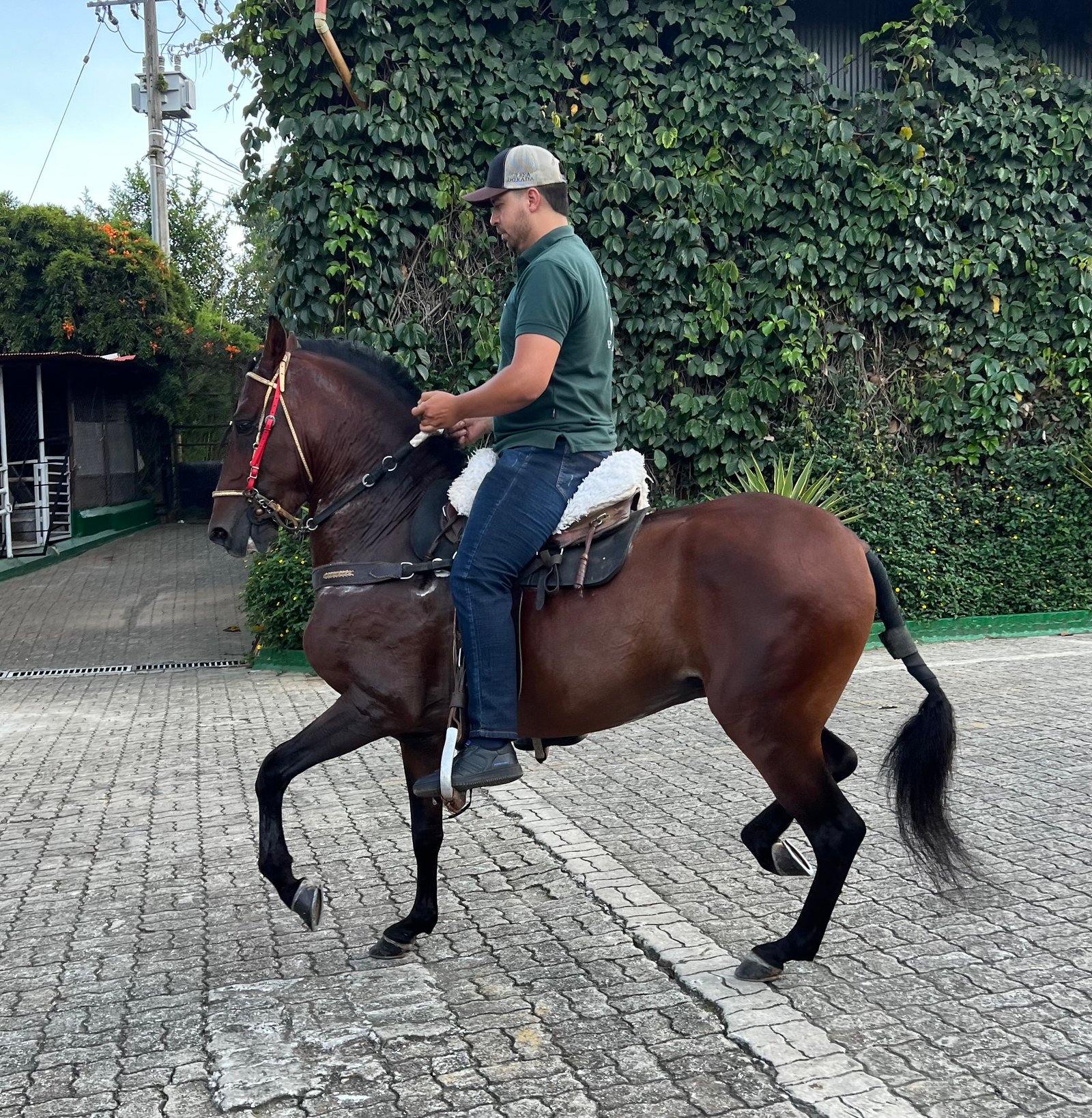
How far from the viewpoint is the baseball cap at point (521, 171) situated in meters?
4.07

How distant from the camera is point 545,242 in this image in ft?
13.4

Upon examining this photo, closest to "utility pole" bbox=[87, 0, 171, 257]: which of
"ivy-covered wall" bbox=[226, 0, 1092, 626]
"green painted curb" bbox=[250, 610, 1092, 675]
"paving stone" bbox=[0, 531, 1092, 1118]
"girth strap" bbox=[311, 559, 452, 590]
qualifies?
"ivy-covered wall" bbox=[226, 0, 1092, 626]

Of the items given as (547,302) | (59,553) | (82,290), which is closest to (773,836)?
(547,302)

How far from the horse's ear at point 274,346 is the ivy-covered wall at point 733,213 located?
20.8 ft

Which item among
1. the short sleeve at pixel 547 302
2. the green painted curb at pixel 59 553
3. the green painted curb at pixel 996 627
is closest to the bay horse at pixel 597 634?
the short sleeve at pixel 547 302

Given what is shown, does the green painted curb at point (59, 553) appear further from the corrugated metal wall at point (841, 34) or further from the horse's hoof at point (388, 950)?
the horse's hoof at point (388, 950)

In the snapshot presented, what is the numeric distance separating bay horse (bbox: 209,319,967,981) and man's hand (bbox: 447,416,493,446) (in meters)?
0.06

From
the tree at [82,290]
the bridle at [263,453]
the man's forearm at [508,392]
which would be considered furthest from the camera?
the tree at [82,290]

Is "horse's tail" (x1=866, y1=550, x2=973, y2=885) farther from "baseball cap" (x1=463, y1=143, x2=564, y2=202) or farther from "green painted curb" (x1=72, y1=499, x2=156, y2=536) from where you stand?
"green painted curb" (x1=72, y1=499, x2=156, y2=536)

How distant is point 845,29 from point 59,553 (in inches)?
547

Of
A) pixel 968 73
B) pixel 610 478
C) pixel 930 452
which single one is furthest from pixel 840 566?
pixel 968 73

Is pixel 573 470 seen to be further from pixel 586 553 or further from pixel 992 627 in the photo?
pixel 992 627

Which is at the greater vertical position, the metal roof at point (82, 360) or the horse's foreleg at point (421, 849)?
the metal roof at point (82, 360)

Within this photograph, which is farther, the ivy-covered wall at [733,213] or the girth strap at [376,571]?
the ivy-covered wall at [733,213]
